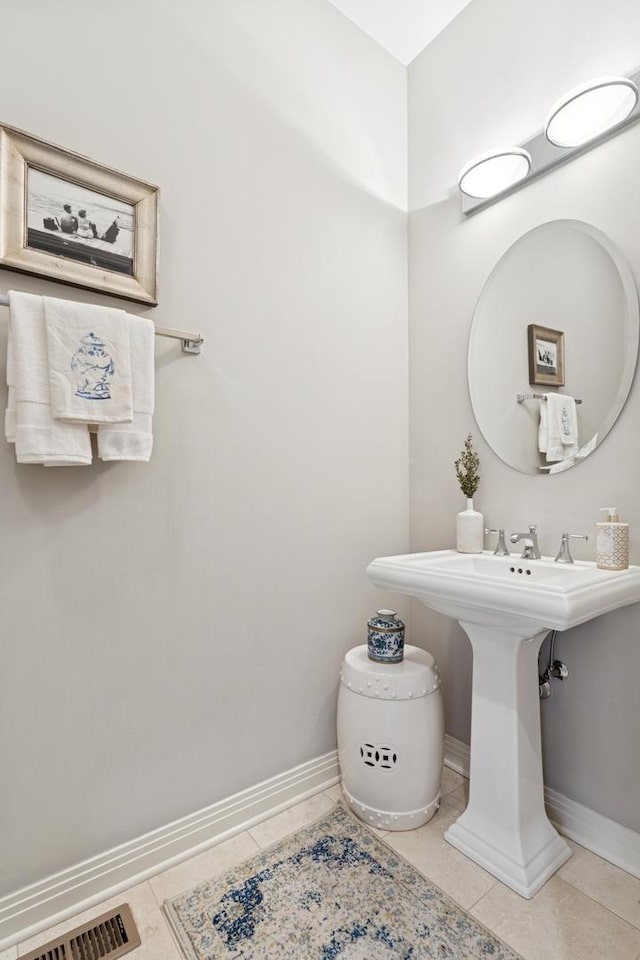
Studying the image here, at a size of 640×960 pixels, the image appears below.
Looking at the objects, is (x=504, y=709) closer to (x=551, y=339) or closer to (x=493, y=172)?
(x=551, y=339)

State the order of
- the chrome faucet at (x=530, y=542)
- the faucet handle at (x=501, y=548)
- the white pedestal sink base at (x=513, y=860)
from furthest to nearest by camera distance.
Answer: the faucet handle at (x=501, y=548) < the chrome faucet at (x=530, y=542) < the white pedestal sink base at (x=513, y=860)

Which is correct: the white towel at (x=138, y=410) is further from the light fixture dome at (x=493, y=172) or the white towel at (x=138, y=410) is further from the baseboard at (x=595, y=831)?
the baseboard at (x=595, y=831)

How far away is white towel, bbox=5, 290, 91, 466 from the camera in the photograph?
107cm

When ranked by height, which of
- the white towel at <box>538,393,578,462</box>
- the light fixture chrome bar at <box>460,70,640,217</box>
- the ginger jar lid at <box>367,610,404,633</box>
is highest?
the light fixture chrome bar at <box>460,70,640,217</box>

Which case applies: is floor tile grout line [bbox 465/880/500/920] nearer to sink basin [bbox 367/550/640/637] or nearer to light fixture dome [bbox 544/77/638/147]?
sink basin [bbox 367/550/640/637]

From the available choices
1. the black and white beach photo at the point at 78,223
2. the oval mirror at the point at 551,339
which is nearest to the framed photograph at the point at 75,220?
the black and white beach photo at the point at 78,223

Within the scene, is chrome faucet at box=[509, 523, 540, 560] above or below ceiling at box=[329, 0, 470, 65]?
below

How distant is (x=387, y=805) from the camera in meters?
1.46

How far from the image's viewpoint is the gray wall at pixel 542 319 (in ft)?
4.42

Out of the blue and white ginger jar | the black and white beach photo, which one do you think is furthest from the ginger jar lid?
the black and white beach photo

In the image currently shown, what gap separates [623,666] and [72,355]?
66.0 inches

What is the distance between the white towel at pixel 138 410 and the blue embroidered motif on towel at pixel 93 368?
0.07m

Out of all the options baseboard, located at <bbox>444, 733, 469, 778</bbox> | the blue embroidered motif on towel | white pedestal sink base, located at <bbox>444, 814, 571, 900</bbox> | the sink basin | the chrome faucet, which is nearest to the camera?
the sink basin

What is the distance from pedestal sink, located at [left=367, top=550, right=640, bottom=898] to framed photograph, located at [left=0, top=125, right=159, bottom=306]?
1.10 m
